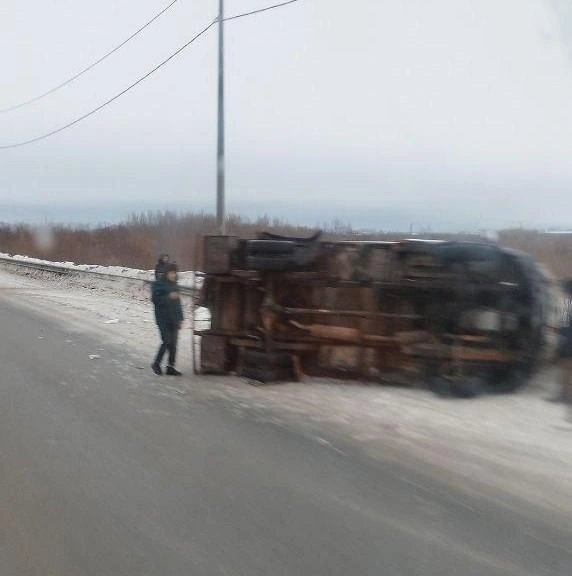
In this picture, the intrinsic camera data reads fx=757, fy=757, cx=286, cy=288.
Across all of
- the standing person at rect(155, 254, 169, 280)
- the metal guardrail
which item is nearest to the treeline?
the metal guardrail

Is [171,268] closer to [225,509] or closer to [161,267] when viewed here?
[161,267]

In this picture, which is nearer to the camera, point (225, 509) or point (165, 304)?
point (225, 509)

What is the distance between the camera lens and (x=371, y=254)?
940 cm

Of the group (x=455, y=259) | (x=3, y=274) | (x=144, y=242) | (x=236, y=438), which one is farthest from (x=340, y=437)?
(x=144, y=242)

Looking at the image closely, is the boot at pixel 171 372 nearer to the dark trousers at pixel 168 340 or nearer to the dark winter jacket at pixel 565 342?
the dark trousers at pixel 168 340

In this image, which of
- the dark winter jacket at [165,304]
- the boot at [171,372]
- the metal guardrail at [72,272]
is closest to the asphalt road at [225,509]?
the boot at [171,372]

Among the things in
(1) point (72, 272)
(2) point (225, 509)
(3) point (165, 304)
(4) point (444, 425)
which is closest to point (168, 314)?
(3) point (165, 304)

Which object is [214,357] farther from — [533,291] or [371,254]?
[533,291]

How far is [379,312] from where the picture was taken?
9.41 m

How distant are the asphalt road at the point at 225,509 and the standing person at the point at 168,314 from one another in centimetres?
220

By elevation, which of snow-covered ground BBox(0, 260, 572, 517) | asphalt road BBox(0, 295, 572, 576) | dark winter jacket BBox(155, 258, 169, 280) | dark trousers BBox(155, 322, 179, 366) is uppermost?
dark winter jacket BBox(155, 258, 169, 280)

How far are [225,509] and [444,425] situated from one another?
Result: 2.94 meters

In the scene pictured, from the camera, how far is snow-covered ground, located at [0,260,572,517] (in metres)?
5.88

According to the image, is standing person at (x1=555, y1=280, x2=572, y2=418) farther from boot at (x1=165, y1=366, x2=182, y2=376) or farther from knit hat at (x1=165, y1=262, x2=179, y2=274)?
knit hat at (x1=165, y1=262, x2=179, y2=274)
